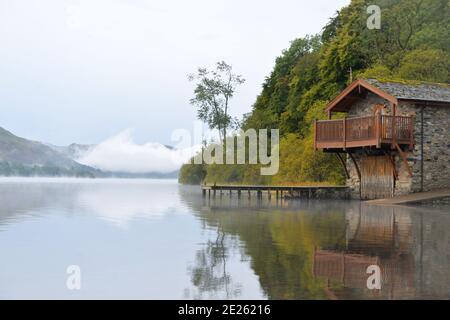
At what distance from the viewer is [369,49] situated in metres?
53.6

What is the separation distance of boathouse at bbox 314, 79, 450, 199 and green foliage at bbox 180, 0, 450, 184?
6.50m

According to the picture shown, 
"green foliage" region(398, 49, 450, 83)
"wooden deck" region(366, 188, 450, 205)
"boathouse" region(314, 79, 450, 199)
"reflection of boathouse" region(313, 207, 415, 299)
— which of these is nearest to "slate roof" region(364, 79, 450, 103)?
"boathouse" region(314, 79, 450, 199)

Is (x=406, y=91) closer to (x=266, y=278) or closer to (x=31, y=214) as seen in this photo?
(x=31, y=214)

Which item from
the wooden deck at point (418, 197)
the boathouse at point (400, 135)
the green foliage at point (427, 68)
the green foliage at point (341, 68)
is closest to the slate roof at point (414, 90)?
the boathouse at point (400, 135)

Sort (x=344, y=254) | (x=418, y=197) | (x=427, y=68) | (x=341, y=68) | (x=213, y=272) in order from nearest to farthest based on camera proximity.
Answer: (x=213, y=272) → (x=344, y=254) → (x=418, y=197) → (x=427, y=68) → (x=341, y=68)

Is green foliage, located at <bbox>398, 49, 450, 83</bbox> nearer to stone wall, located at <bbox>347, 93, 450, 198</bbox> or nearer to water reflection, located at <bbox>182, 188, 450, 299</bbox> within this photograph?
stone wall, located at <bbox>347, 93, 450, 198</bbox>

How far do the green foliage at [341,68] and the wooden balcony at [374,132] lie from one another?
721cm

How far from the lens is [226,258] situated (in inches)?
438

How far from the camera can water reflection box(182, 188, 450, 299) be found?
27.0ft

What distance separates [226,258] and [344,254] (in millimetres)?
2305

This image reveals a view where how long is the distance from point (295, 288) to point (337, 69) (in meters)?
46.5

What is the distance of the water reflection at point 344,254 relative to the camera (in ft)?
27.0

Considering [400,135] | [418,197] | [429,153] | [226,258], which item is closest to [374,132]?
[400,135]

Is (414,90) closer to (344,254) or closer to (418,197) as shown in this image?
(418,197)
